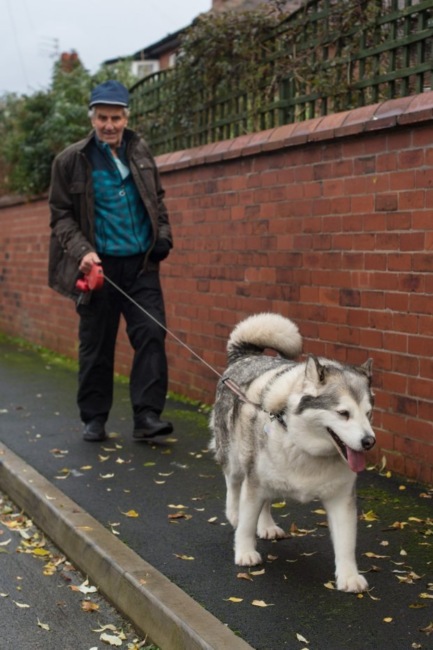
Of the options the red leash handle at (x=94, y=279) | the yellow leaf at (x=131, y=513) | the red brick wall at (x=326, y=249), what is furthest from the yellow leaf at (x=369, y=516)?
the red leash handle at (x=94, y=279)

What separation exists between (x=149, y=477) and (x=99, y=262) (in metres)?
1.51

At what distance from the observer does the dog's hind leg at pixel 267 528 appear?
541 centimetres

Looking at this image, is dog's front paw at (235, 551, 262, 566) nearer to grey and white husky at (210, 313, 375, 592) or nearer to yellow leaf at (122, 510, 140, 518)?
grey and white husky at (210, 313, 375, 592)

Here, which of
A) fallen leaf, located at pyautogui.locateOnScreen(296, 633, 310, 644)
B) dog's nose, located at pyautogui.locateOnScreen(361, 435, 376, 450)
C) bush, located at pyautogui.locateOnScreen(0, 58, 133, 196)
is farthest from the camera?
bush, located at pyautogui.locateOnScreen(0, 58, 133, 196)

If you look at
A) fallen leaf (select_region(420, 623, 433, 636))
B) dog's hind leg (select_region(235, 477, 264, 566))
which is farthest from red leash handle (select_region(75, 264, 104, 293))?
fallen leaf (select_region(420, 623, 433, 636))

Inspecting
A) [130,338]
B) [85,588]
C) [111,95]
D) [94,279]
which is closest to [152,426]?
[130,338]

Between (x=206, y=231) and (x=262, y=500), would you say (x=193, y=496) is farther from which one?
(x=206, y=231)

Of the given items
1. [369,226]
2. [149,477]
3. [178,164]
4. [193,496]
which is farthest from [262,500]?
[178,164]

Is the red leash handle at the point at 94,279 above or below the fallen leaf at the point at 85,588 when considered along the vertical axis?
above

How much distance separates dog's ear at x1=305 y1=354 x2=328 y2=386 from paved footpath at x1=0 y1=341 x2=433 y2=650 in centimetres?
91

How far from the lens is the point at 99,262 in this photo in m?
7.35

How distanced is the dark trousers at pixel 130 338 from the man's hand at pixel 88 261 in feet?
1.17

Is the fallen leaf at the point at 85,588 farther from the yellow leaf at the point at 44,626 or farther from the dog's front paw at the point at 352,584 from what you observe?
the dog's front paw at the point at 352,584

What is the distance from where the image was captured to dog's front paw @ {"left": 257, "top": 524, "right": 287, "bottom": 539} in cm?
541
